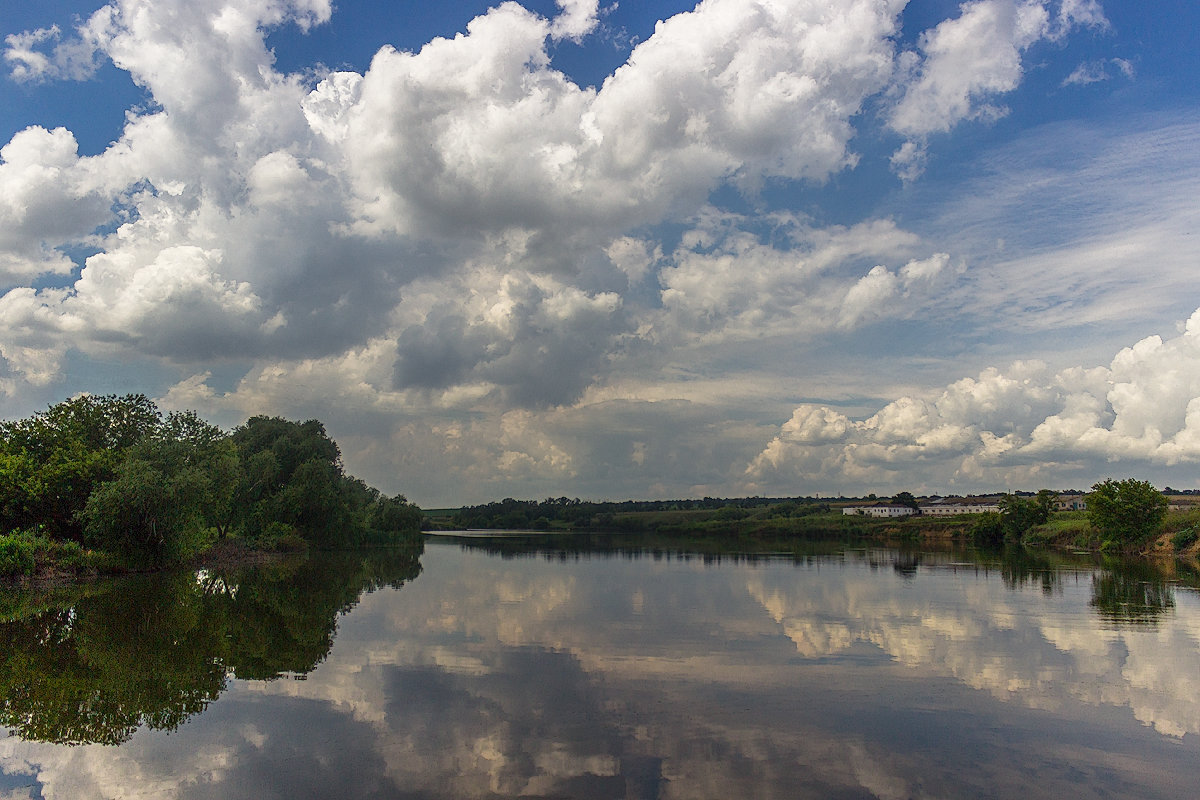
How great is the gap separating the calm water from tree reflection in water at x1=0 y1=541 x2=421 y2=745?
0.12m

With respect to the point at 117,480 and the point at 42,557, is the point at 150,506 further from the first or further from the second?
the point at 42,557

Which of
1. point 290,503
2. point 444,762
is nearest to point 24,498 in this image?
point 290,503

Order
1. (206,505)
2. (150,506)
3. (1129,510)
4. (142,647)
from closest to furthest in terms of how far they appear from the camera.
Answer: (142,647)
(150,506)
(206,505)
(1129,510)

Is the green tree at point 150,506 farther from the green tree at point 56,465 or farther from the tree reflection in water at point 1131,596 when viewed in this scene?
the tree reflection in water at point 1131,596

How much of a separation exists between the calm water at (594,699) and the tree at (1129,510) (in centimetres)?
4975

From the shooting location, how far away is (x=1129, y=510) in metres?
71.8

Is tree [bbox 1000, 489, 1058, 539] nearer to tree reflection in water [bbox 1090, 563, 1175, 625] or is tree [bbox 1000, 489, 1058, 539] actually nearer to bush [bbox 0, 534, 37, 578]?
tree reflection in water [bbox 1090, 563, 1175, 625]

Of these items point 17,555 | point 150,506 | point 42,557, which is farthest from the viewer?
point 150,506

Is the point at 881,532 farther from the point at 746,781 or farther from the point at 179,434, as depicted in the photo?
the point at 746,781

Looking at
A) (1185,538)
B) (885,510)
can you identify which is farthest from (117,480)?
(885,510)

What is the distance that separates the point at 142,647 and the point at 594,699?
13519 millimetres

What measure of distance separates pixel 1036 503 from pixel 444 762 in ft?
379

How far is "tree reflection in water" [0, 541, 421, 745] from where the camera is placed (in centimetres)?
1377

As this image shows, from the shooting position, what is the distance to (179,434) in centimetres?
5256
